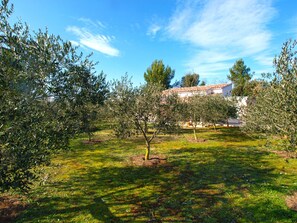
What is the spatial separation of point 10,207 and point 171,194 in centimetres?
943

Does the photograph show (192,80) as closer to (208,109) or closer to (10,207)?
(208,109)

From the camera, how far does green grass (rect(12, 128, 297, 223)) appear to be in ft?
32.3

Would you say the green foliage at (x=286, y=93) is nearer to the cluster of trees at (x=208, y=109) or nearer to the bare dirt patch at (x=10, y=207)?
the bare dirt patch at (x=10, y=207)

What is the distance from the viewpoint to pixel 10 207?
1095 cm

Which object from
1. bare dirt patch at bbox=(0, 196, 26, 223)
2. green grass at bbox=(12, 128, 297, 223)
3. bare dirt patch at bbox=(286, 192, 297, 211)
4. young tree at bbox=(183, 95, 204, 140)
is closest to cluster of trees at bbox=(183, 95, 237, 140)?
young tree at bbox=(183, 95, 204, 140)

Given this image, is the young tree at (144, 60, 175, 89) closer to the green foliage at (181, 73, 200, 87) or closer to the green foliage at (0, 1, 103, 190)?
the green foliage at (181, 73, 200, 87)

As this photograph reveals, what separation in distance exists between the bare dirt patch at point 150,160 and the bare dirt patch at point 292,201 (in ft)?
32.4

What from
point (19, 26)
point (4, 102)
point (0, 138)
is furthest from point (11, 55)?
point (0, 138)

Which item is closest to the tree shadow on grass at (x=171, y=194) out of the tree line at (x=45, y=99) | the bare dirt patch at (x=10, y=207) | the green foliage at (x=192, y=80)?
the bare dirt patch at (x=10, y=207)

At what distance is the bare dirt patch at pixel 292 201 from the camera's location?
10036 mm

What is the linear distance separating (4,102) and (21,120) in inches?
30.3

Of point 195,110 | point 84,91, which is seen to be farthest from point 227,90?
point 84,91

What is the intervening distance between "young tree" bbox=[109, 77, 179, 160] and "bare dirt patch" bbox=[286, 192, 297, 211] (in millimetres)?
9722

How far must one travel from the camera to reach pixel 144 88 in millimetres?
18078
